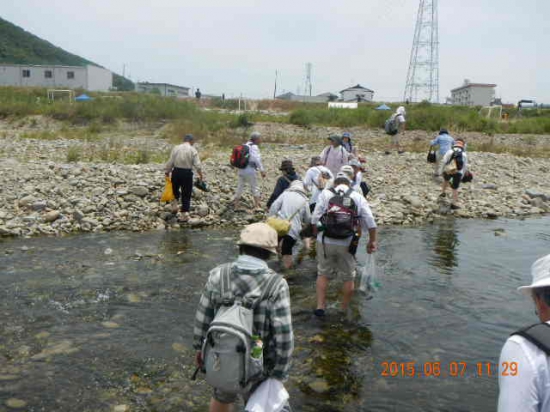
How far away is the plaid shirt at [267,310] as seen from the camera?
3.22 metres

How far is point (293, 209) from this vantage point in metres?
7.82

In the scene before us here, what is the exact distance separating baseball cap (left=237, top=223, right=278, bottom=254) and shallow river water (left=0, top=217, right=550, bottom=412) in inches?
84.4

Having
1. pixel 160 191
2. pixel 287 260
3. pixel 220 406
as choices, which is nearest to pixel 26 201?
pixel 160 191

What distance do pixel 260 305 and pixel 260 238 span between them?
0.46m

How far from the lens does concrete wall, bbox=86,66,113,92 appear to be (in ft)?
196

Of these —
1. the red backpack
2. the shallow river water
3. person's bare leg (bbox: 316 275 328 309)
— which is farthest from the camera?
the red backpack

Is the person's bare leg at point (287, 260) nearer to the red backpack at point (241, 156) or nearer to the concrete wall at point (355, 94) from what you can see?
the red backpack at point (241, 156)

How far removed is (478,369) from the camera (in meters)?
5.54

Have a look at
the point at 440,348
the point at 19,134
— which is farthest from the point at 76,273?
the point at 19,134

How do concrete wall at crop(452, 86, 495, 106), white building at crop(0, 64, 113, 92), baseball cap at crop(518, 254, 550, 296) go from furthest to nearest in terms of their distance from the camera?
concrete wall at crop(452, 86, 495, 106) → white building at crop(0, 64, 113, 92) → baseball cap at crop(518, 254, 550, 296)

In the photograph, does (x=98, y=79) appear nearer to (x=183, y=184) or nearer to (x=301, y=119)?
(x=301, y=119)

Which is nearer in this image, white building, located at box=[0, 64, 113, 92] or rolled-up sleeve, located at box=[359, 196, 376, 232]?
rolled-up sleeve, located at box=[359, 196, 376, 232]

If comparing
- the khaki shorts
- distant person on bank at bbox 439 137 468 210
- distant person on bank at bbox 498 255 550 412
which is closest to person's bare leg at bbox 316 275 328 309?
the khaki shorts

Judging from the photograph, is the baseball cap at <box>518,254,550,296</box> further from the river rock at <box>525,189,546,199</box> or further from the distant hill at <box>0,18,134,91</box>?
the distant hill at <box>0,18,134,91</box>
